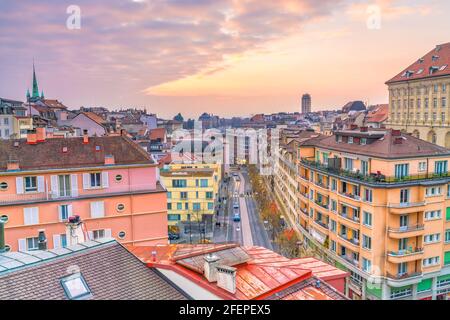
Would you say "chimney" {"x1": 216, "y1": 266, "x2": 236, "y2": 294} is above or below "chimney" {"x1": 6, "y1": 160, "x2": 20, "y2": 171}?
below

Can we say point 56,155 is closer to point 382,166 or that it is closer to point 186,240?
point 382,166

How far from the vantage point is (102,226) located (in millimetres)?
6879

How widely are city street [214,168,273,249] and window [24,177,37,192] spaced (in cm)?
727

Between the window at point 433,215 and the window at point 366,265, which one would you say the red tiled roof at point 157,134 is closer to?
the window at point 366,265

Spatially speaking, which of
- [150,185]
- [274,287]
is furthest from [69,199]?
[274,287]

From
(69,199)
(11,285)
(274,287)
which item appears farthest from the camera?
(69,199)

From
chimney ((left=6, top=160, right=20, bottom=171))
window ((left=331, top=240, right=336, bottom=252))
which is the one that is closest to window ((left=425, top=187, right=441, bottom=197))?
→ window ((left=331, top=240, right=336, bottom=252))

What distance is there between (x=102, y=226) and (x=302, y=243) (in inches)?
244

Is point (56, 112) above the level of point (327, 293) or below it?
above

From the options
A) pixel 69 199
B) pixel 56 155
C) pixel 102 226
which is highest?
pixel 56 155

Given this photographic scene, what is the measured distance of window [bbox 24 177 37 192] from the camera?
6.56m

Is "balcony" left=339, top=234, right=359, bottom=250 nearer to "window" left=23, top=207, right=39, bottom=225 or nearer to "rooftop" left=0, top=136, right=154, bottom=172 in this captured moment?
"rooftop" left=0, top=136, right=154, bottom=172

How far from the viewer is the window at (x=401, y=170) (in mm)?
8062

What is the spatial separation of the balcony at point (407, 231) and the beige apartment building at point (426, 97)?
7.80 meters
